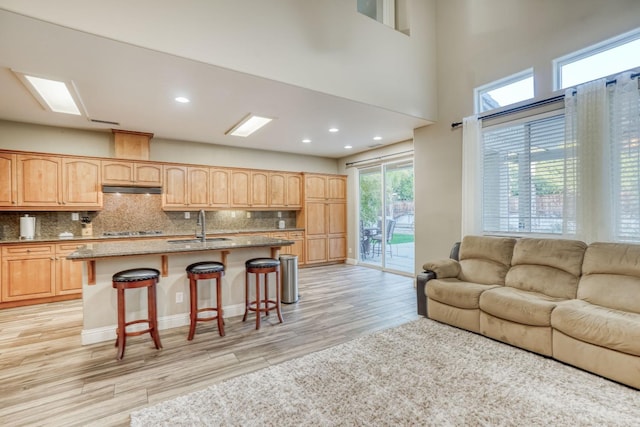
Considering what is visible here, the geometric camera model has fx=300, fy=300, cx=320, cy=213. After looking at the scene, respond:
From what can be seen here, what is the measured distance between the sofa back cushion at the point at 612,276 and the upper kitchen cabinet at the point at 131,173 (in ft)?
20.8

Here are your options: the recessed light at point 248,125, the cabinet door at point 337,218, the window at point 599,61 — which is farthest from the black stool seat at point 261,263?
the window at point 599,61

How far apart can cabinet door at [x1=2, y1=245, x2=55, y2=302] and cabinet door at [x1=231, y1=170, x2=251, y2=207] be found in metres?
3.07

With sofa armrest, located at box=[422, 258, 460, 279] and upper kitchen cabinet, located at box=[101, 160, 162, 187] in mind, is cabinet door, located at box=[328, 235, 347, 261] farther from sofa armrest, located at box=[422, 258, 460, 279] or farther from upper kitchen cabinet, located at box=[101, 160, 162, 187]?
Answer: upper kitchen cabinet, located at box=[101, 160, 162, 187]

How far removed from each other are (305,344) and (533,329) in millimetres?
2165

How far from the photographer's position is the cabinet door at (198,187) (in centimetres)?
594

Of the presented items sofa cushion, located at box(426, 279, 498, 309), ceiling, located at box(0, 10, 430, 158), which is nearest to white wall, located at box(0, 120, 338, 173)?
ceiling, located at box(0, 10, 430, 158)

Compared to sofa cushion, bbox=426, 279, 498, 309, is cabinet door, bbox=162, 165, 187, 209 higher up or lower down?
higher up

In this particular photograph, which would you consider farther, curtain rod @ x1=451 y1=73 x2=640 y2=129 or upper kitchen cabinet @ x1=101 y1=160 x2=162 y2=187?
upper kitchen cabinet @ x1=101 y1=160 x2=162 y2=187

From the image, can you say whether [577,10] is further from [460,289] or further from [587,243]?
[460,289]

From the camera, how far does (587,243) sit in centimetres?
326

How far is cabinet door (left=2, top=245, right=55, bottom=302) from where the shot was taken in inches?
169

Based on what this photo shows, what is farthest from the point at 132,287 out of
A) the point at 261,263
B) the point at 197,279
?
the point at 261,263

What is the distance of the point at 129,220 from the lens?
5.63m

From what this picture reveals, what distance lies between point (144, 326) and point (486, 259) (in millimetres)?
4133
